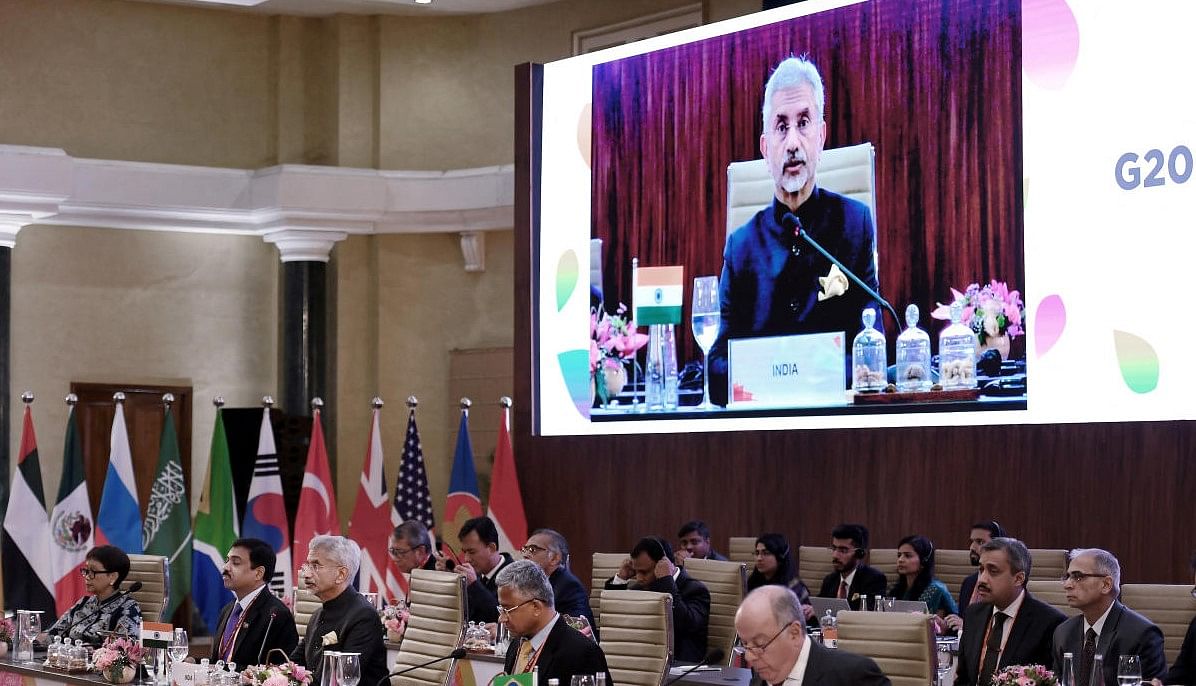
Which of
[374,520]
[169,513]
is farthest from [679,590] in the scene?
[169,513]

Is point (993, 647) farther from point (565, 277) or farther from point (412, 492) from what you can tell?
point (412, 492)

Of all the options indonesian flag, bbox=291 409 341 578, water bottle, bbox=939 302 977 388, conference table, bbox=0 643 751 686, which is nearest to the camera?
conference table, bbox=0 643 751 686

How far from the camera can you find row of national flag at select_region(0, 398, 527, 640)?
11250 millimetres

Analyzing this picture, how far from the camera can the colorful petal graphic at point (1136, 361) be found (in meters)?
8.34

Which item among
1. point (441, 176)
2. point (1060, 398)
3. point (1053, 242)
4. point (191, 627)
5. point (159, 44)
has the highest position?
point (159, 44)

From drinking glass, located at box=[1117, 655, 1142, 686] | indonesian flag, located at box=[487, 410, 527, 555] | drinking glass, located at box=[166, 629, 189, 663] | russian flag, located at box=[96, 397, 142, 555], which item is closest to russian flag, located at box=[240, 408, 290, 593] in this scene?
russian flag, located at box=[96, 397, 142, 555]

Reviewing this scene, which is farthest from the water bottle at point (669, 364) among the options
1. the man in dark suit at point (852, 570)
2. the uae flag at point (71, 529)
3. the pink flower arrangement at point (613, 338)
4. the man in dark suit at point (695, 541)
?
the uae flag at point (71, 529)

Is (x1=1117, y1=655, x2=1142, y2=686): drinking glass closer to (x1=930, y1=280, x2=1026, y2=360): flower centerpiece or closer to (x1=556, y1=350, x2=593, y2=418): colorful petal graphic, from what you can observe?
(x1=930, y1=280, x2=1026, y2=360): flower centerpiece

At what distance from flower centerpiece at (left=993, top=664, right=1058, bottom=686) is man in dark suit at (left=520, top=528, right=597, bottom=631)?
2511 mm

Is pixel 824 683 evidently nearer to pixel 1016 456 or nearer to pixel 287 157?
pixel 1016 456

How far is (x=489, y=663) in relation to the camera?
6.85 metres

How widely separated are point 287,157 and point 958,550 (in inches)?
279

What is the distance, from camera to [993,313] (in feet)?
29.6

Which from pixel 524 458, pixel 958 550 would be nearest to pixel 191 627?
pixel 524 458
